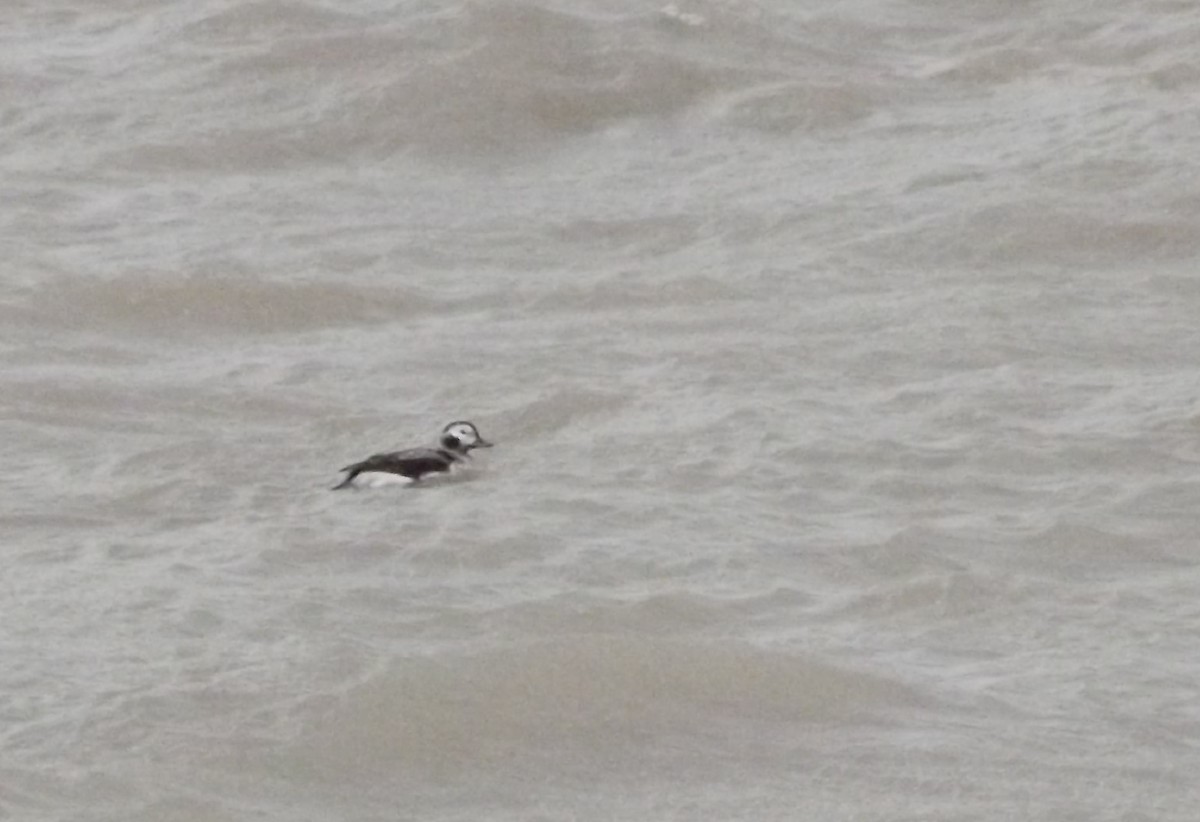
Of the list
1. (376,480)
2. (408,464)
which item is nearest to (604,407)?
(408,464)

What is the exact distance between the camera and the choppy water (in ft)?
24.7

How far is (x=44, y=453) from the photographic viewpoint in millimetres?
9945

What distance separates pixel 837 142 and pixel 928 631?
583 centimetres

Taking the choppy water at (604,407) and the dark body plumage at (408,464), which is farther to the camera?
the dark body plumage at (408,464)

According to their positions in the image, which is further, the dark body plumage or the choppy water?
the dark body plumage

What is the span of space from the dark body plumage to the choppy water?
0.09 m

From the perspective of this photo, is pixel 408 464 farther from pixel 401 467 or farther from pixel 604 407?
pixel 604 407

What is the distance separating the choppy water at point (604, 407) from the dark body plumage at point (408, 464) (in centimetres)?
9

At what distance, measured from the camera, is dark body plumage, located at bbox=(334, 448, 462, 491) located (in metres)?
9.43

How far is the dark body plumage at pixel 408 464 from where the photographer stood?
9.43 metres

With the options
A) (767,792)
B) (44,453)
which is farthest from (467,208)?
(767,792)

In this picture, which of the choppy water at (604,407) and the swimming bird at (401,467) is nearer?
the choppy water at (604,407)

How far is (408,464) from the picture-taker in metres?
9.47

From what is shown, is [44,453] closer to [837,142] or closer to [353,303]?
[353,303]
